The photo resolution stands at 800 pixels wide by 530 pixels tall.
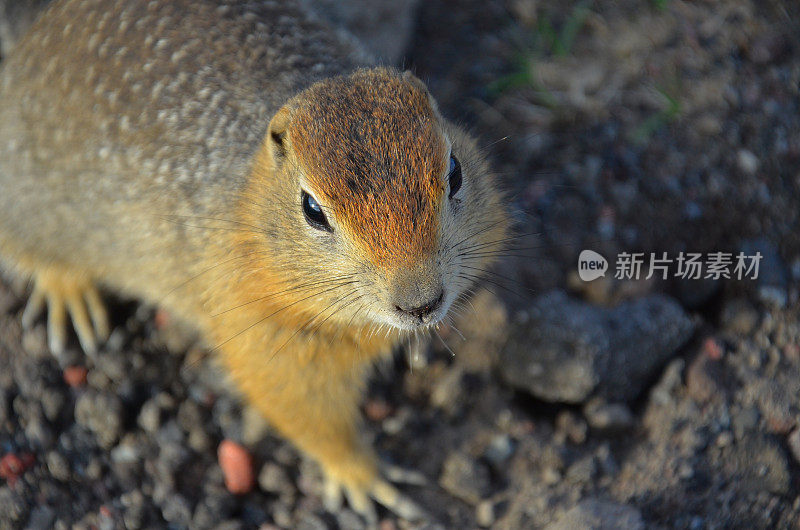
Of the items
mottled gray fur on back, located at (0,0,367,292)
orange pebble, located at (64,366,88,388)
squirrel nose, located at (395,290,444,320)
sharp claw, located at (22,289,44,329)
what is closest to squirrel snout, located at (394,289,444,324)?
squirrel nose, located at (395,290,444,320)

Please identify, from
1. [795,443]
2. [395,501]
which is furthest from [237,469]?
[795,443]

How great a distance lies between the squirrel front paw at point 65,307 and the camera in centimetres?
410

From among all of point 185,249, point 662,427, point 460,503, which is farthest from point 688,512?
point 185,249

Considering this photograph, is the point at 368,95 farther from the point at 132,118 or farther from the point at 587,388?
the point at 587,388

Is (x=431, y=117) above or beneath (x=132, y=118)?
above

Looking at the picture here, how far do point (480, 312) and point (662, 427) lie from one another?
3.22 feet

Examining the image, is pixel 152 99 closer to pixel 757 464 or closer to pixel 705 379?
pixel 705 379

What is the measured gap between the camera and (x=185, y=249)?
3471mm

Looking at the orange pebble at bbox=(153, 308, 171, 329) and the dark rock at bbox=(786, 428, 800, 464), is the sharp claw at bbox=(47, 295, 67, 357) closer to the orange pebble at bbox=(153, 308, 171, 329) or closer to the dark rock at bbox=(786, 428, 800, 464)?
the orange pebble at bbox=(153, 308, 171, 329)

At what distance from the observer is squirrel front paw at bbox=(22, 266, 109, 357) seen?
4.10 m

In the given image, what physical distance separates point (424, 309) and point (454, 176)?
518 mm

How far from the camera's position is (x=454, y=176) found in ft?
9.18

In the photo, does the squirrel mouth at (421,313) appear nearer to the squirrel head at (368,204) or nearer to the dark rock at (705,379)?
the squirrel head at (368,204)

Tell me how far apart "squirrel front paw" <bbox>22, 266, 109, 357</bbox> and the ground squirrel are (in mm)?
13
